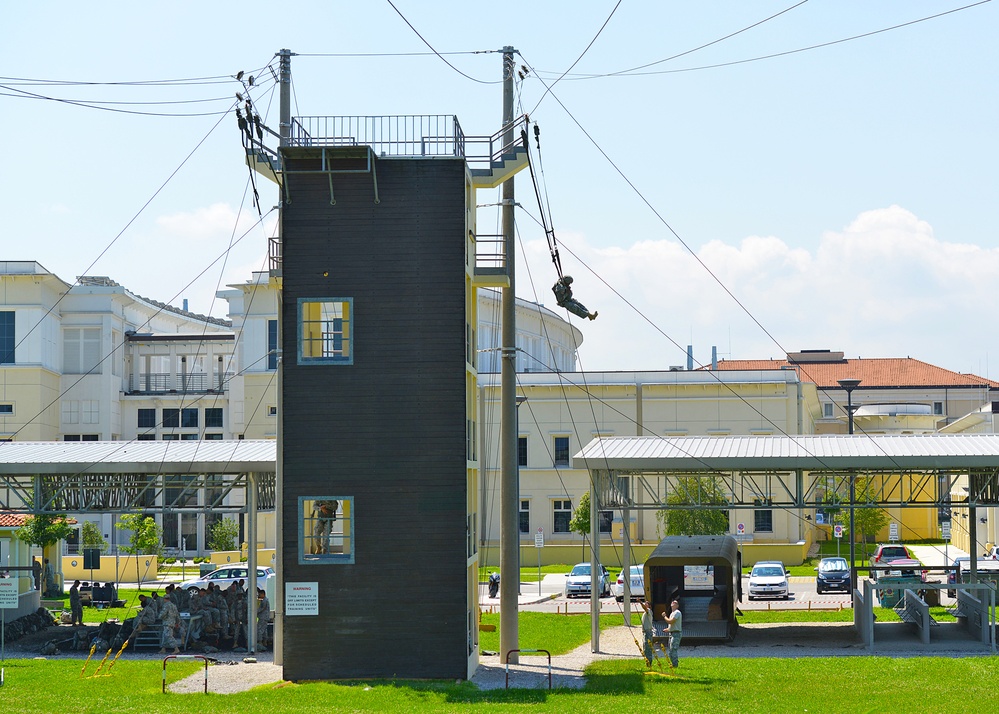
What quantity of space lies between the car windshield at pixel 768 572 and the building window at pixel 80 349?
150 feet

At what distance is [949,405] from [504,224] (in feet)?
290

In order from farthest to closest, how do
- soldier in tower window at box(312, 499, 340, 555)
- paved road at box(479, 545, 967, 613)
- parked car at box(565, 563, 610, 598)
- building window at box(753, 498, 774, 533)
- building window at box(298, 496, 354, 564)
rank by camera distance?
building window at box(753, 498, 774, 533)
parked car at box(565, 563, 610, 598)
paved road at box(479, 545, 967, 613)
soldier in tower window at box(312, 499, 340, 555)
building window at box(298, 496, 354, 564)

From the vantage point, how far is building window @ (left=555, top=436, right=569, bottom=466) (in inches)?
2660

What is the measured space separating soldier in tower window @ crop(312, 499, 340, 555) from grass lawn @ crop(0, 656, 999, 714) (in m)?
2.84

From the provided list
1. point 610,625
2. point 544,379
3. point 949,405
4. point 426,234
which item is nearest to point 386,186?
point 426,234

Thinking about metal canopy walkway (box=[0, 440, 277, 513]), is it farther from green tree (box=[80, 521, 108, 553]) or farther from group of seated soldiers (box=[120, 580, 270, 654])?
green tree (box=[80, 521, 108, 553])

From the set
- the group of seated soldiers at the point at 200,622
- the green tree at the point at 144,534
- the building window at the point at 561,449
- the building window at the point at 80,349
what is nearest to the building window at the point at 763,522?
the building window at the point at 561,449

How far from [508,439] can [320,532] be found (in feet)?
15.2

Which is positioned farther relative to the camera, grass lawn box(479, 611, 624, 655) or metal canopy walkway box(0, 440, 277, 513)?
grass lawn box(479, 611, 624, 655)

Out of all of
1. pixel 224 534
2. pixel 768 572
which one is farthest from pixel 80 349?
pixel 768 572

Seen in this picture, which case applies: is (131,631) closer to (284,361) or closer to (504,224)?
(284,361)

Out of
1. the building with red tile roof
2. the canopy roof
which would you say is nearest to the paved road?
the canopy roof

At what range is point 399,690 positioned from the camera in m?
24.3

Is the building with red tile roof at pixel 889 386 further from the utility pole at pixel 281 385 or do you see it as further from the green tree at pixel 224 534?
the utility pole at pixel 281 385
